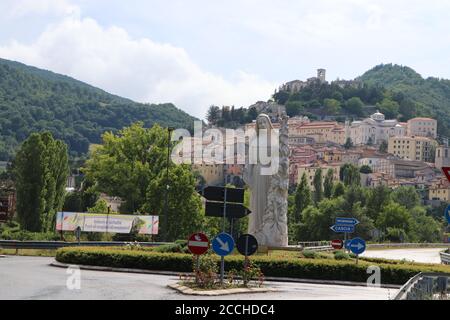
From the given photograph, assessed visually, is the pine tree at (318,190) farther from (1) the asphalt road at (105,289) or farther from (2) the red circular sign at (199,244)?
(2) the red circular sign at (199,244)

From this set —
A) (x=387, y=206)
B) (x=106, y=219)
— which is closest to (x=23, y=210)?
(x=106, y=219)

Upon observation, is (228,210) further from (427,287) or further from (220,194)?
(427,287)

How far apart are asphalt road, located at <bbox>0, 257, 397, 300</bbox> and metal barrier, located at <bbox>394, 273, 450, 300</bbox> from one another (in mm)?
4145

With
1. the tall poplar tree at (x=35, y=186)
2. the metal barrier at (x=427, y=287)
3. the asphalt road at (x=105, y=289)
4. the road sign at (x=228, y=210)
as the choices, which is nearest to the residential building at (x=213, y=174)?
the tall poplar tree at (x=35, y=186)

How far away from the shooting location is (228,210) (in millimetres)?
22516

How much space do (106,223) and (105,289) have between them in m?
26.3

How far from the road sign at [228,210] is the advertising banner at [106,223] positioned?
23.8 meters

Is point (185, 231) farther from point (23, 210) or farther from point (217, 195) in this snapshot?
point (217, 195)

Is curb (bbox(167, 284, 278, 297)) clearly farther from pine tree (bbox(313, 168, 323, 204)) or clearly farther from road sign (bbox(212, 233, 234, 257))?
pine tree (bbox(313, 168, 323, 204))

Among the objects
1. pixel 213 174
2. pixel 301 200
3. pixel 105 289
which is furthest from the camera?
pixel 213 174

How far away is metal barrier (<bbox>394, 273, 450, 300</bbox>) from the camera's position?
1344cm

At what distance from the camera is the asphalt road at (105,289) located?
18031 millimetres

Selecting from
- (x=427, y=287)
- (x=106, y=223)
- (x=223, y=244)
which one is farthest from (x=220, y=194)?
(x=106, y=223)

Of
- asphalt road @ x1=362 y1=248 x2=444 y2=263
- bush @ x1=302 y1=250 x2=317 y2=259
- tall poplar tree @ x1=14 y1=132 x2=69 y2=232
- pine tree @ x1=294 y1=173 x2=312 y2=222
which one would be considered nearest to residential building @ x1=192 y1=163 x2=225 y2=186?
pine tree @ x1=294 y1=173 x2=312 y2=222
